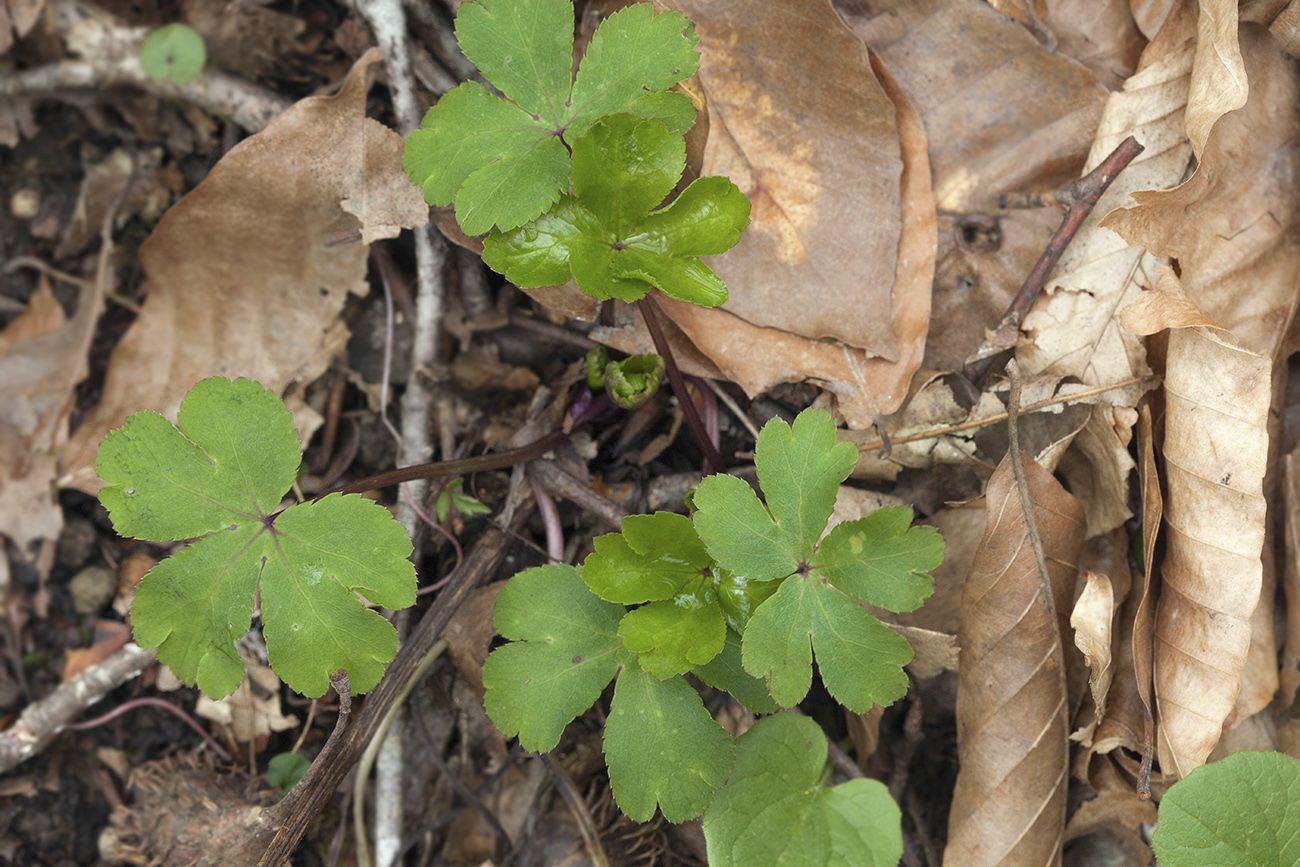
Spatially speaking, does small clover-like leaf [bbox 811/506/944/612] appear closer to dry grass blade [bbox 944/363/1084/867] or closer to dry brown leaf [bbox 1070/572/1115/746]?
dry grass blade [bbox 944/363/1084/867]

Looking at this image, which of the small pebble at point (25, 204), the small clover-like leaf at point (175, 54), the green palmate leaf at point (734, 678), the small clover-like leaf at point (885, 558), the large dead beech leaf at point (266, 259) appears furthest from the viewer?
the small pebble at point (25, 204)

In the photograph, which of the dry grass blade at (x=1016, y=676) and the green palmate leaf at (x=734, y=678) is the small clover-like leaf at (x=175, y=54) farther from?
the dry grass blade at (x=1016, y=676)

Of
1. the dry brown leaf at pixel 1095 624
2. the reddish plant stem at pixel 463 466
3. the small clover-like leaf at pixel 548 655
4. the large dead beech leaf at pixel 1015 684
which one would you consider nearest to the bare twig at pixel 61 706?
the reddish plant stem at pixel 463 466

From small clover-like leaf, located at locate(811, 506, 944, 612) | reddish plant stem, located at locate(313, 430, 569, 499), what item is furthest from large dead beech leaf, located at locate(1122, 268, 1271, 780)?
reddish plant stem, located at locate(313, 430, 569, 499)

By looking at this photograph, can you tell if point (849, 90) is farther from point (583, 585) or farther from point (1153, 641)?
point (1153, 641)

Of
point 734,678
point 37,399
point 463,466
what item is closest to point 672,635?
point 734,678

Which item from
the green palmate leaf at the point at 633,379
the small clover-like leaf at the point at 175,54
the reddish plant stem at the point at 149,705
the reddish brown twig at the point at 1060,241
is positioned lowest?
the reddish plant stem at the point at 149,705

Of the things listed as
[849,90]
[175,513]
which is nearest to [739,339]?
[849,90]
